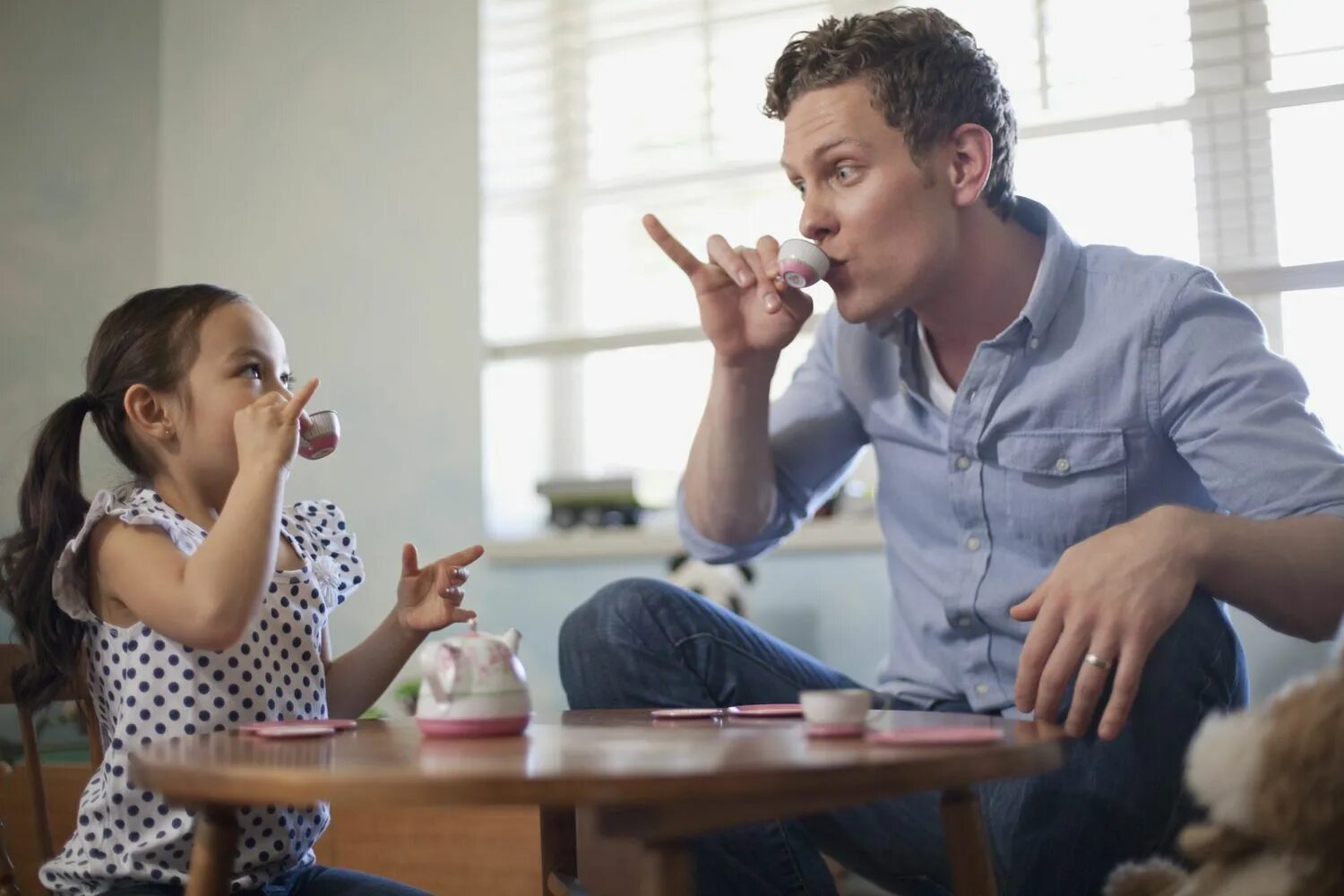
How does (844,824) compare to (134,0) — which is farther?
(134,0)

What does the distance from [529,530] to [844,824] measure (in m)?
1.72

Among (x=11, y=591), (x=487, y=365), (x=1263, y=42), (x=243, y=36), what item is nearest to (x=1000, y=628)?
(x=11, y=591)

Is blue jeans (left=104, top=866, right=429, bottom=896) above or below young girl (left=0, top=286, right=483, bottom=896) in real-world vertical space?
below

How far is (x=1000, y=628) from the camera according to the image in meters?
1.41

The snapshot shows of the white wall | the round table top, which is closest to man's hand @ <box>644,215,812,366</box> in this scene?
the round table top

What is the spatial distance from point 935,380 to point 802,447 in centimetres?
20

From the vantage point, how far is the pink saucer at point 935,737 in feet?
2.69

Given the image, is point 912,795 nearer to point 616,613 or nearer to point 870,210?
point 616,613

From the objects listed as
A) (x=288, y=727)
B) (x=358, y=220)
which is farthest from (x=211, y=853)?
(x=358, y=220)

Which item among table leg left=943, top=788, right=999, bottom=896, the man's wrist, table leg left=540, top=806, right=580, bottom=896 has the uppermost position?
the man's wrist

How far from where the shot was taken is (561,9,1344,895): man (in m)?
1.14

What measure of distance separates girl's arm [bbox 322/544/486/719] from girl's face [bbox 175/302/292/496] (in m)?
0.22

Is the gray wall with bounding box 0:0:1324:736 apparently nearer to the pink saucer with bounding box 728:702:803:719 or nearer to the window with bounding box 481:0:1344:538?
the window with bounding box 481:0:1344:538

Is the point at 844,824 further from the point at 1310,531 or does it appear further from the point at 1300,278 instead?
the point at 1300,278
